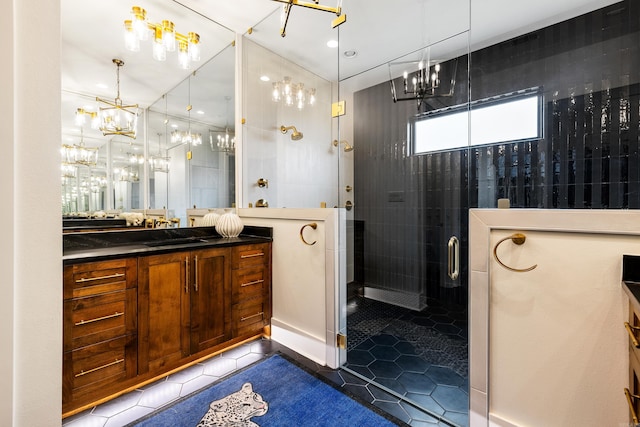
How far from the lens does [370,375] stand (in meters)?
1.85

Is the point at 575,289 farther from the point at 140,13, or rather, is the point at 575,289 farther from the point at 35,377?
the point at 140,13

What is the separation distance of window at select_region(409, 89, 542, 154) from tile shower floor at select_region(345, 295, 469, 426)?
1.43 metres

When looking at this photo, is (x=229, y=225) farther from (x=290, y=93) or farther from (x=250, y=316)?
(x=290, y=93)

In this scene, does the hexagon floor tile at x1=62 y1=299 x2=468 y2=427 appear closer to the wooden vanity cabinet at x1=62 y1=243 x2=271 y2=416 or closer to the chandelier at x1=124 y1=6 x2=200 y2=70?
the wooden vanity cabinet at x1=62 y1=243 x2=271 y2=416

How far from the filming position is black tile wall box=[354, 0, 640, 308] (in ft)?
6.38

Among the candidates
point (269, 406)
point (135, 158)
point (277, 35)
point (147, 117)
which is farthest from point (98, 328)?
point (277, 35)

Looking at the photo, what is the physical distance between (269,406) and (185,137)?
2.19 metres

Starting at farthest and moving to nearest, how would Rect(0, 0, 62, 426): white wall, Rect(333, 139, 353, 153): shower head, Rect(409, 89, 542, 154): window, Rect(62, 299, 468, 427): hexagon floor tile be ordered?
Rect(333, 139, 353, 153): shower head
Rect(409, 89, 542, 154): window
Rect(62, 299, 468, 427): hexagon floor tile
Rect(0, 0, 62, 426): white wall

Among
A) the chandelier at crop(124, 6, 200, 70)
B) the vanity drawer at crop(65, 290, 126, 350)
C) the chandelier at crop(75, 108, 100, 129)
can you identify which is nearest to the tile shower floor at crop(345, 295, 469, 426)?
the vanity drawer at crop(65, 290, 126, 350)

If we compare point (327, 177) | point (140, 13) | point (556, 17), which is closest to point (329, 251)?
point (327, 177)

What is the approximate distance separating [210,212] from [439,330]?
2383mm

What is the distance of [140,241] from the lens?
80.6 inches

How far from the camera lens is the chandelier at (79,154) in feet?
5.38

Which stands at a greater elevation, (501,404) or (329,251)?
(329,251)
